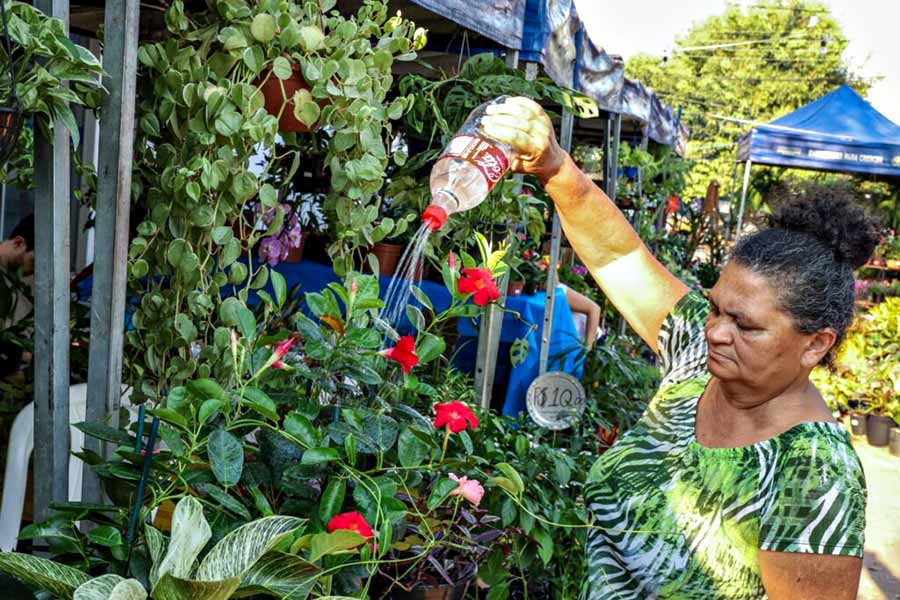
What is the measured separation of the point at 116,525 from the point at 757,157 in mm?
9783

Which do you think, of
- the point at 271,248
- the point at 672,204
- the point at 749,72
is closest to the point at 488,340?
the point at 271,248

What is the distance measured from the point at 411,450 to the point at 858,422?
251 inches

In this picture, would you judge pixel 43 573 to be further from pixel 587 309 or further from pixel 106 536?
pixel 587 309

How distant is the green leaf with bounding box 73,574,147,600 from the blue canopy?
9.92 m

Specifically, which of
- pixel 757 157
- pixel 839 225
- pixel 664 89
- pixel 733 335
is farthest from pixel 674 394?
pixel 664 89

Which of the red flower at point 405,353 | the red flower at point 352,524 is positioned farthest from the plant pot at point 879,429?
the red flower at point 352,524

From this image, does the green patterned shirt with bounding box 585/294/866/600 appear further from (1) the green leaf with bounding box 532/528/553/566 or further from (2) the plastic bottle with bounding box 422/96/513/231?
(2) the plastic bottle with bounding box 422/96/513/231

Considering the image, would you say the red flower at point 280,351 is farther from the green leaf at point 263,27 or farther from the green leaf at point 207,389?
the green leaf at point 263,27

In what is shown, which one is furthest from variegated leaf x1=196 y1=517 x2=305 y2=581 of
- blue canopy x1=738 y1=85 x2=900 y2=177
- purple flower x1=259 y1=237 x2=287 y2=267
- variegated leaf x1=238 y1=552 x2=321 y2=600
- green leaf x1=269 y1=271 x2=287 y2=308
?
blue canopy x1=738 y1=85 x2=900 y2=177

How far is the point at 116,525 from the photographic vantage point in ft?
4.72

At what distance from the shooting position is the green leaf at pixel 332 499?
1419 millimetres

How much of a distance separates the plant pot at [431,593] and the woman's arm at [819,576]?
722 mm

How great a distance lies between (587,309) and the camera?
5.48m

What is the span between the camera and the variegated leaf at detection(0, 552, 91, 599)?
1.15 m
